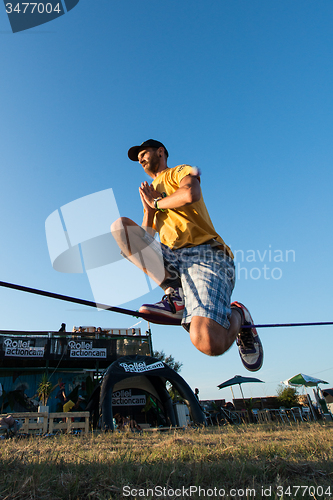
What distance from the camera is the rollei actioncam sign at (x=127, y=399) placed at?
1717 cm

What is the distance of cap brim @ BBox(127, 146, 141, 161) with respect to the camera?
377cm

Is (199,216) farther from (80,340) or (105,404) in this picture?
(80,340)

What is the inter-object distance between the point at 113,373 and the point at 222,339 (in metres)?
8.52

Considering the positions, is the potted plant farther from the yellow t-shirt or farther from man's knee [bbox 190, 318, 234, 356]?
man's knee [bbox 190, 318, 234, 356]

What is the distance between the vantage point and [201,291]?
283 cm

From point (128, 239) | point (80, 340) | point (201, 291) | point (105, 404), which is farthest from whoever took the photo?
point (80, 340)

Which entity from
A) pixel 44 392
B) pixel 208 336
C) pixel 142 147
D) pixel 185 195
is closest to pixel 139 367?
pixel 44 392

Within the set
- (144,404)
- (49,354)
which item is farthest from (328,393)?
(49,354)

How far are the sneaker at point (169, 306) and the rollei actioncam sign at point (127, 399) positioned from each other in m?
15.9

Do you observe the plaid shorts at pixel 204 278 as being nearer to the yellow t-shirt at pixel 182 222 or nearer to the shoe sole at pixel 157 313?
the yellow t-shirt at pixel 182 222

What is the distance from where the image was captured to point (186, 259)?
10.4 feet

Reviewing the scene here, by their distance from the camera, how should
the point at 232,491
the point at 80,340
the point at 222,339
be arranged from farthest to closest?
1. the point at 80,340
2. the point at 222,339
3. the point at 232,491

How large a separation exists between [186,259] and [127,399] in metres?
16.3

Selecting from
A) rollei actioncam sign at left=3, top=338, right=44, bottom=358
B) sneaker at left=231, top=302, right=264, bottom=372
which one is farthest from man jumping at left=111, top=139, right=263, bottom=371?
rollei actioncam sign at left=3, top=338, right=44, bottom=358
